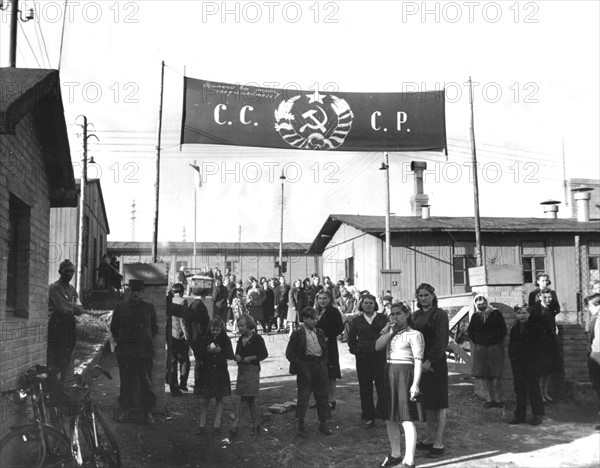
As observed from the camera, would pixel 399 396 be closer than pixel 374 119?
Yes

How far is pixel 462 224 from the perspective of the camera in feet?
92.8

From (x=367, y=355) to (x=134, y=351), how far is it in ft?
10.2

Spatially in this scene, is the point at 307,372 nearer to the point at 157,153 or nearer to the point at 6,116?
A: the point at 6,116

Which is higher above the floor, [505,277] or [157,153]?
[157,153]

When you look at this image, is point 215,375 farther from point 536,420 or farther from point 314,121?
point 314,121

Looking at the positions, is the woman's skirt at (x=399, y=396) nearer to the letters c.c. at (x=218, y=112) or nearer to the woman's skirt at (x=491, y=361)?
the woman's skirt at (x=491, y=361)

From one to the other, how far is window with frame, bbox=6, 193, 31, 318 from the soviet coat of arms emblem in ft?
14.8

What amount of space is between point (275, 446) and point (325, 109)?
557 centimetres

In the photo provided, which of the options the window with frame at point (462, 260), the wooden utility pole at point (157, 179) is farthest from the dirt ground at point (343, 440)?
the window with frame at point (462, 260)

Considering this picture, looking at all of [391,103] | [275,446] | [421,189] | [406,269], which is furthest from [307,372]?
[421,189]

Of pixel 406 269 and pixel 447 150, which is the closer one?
pixel 447 150

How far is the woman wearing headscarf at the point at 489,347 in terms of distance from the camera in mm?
9336

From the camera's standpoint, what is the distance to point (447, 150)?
434 inches

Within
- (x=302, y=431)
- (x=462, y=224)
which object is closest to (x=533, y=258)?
(x=462, y=224)
